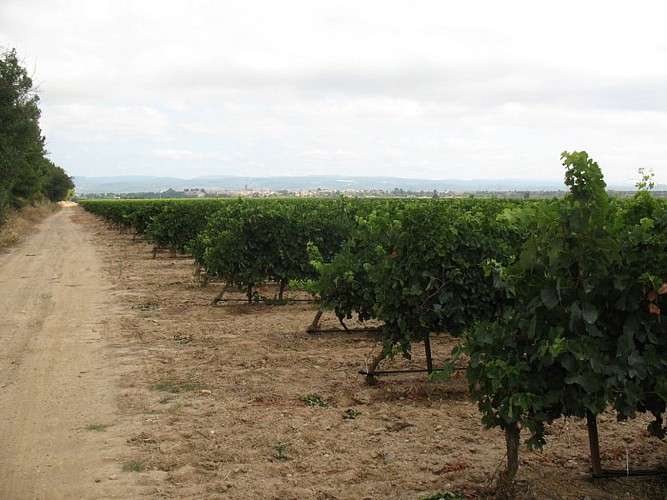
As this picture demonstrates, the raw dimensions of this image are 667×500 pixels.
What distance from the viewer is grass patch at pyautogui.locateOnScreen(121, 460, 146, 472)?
495 centimetres

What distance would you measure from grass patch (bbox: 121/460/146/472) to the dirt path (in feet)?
0.20

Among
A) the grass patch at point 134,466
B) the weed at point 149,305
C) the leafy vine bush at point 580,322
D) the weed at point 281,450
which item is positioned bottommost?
the grass patch at point 134,466

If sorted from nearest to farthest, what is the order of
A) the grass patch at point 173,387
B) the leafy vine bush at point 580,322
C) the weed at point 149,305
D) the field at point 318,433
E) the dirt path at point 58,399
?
1. the leafy vine bush at point 580,322
2. the field at point 318,433
3. the dirt path at point 58,399
4. the grass patch at point 173,387
5. the weed at point 149,305

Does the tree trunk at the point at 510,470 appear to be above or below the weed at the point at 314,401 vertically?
above

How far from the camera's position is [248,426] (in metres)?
5.88

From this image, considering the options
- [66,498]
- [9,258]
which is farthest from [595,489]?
[9,258]

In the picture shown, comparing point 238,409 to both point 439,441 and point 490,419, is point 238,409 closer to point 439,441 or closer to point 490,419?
point 439,441

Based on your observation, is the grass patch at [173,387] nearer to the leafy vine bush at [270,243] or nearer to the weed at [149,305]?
the leafy vine bush at [270,243]

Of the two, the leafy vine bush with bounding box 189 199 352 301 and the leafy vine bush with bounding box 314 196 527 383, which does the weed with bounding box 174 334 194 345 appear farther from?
the leafy vine bush with bounding box 314 196 527 383

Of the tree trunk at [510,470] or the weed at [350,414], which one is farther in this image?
the weed at [350,414]

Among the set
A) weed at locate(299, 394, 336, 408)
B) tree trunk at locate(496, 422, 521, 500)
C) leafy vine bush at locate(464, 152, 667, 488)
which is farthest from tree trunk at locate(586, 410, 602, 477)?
weed at locate(299, 394, 336, 408)

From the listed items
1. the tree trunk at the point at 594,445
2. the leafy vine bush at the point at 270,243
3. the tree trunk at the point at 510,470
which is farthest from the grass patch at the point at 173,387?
the leafy vine bush at the point at 270,243

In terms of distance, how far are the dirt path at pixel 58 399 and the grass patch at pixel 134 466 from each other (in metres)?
0.06

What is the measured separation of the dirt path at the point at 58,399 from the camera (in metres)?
4.82
